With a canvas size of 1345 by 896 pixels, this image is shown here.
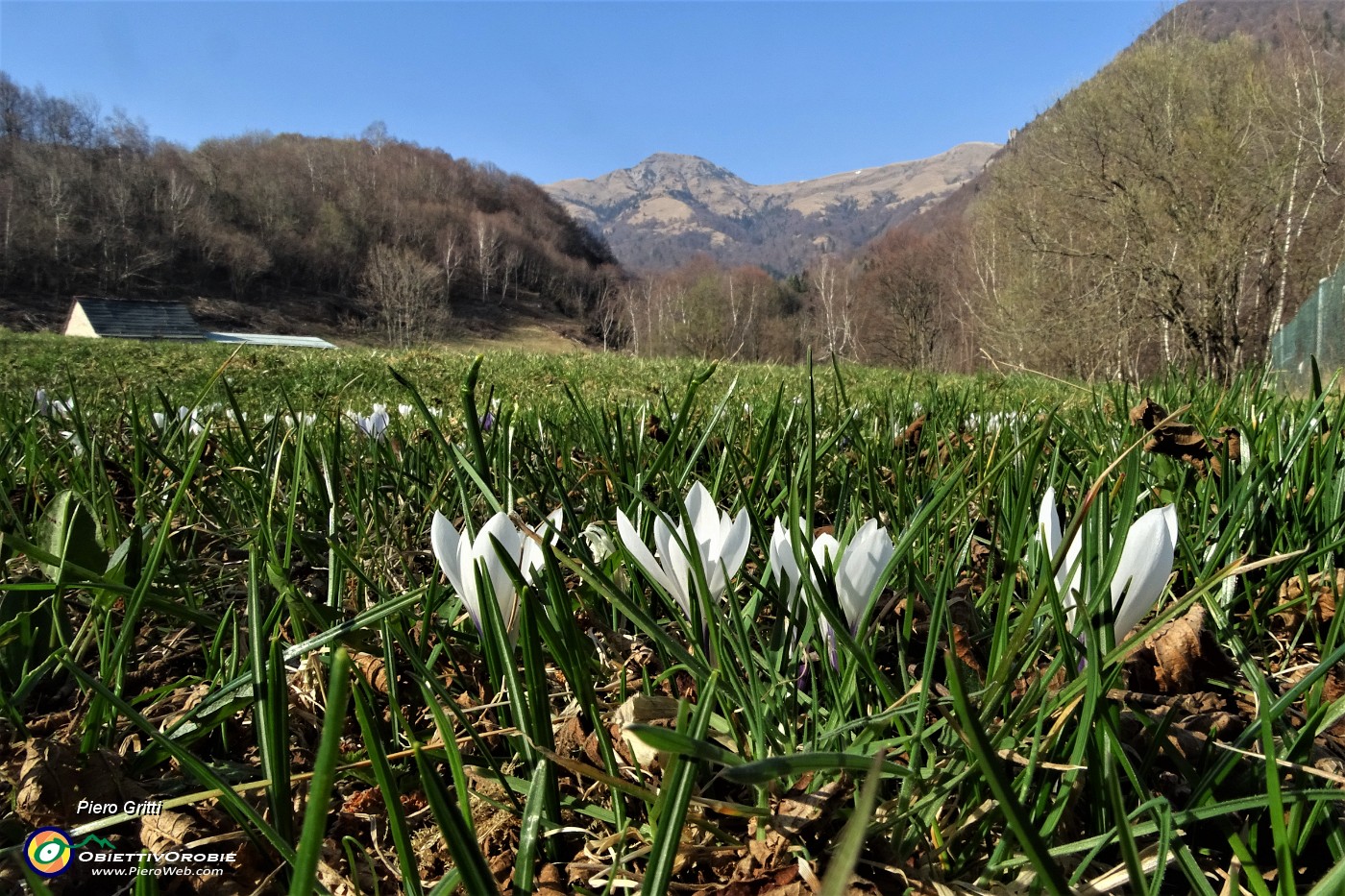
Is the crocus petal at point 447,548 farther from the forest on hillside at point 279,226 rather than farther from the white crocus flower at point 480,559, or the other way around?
the forest on hillside at point 279,226

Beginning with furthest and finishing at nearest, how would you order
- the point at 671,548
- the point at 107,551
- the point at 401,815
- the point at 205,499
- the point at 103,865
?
1. the point at 205,499
2. the point at 107,551
3. the point at 671,548
4. the point at 103,865
5. the point at 401,815

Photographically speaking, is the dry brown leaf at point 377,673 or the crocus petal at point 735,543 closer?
the crocus petal at point 735,543

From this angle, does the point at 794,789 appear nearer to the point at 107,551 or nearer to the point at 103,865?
the point at 103,865

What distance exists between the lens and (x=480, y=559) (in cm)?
76

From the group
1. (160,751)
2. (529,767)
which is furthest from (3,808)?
(529,767)

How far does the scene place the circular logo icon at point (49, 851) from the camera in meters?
0.67

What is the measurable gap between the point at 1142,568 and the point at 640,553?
0.46 m

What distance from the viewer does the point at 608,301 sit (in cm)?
9788

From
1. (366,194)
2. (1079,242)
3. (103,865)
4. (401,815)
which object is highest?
(366,194)

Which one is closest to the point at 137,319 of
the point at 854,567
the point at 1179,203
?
the point at 1179,203

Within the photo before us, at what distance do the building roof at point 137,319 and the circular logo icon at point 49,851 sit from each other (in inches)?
1688

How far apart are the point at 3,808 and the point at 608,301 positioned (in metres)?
99.0

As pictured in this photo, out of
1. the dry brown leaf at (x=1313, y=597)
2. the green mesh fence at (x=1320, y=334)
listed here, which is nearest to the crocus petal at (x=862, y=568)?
the dry brown leaf at (x=1313, y=597)

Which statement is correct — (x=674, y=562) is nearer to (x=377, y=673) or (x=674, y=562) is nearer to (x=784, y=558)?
(x=784, y=558)
